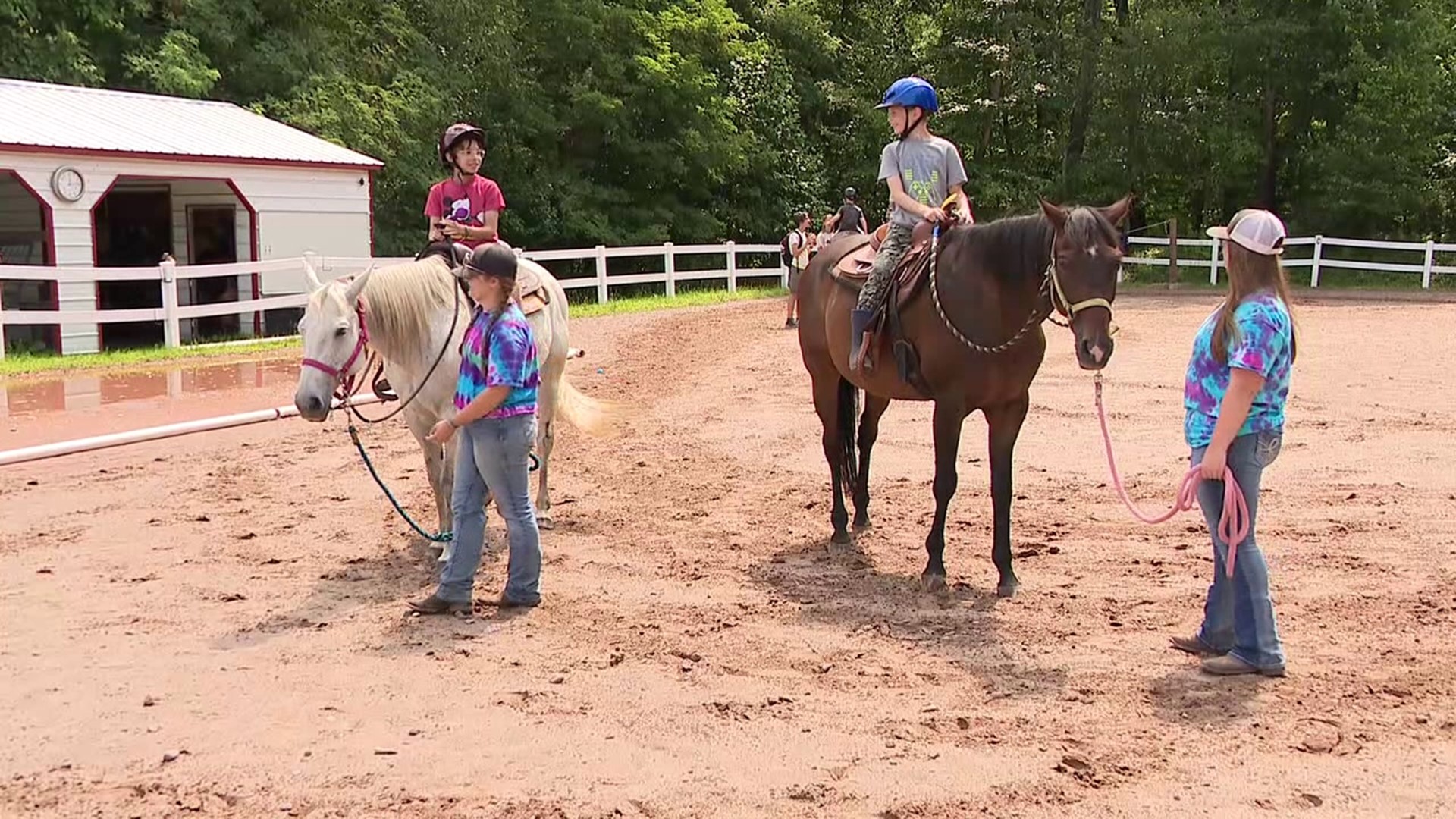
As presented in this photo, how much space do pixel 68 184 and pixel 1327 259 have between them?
2767cm

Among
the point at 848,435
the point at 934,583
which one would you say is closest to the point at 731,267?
the point at 848,435

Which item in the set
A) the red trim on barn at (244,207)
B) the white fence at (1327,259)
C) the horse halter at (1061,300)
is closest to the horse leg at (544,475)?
the horse halter at (1061,300)

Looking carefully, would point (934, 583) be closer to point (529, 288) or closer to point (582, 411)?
point (582, 411)

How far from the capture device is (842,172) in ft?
117

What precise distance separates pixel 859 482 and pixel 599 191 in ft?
79.9

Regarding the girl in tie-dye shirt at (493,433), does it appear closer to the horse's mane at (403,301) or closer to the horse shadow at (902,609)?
the horse's mane at (403,301)

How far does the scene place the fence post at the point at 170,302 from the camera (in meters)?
15.6

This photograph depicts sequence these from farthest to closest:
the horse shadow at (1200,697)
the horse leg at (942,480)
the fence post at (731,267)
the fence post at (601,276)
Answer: the fence post at (731,267) → the fence post at (601,276) → the horse leg at (942,480) → the horse shadow at (1200,697)

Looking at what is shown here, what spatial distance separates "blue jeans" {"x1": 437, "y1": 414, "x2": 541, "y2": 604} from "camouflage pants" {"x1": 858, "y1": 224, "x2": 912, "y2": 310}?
1.98m

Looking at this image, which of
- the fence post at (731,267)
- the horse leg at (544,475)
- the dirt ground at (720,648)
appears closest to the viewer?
the dirt ground at (720,648)

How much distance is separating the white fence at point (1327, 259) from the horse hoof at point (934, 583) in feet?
67.1

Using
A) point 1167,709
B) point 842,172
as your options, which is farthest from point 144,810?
point 842,172

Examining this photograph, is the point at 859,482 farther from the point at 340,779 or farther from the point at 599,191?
the point at 599,191

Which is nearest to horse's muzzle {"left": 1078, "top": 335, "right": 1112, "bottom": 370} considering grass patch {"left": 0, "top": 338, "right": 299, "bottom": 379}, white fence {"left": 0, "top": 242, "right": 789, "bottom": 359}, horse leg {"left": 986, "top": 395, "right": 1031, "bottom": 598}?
horse leg {"left": 986, "top": 395, "right": 1031, "bottom": 598}
